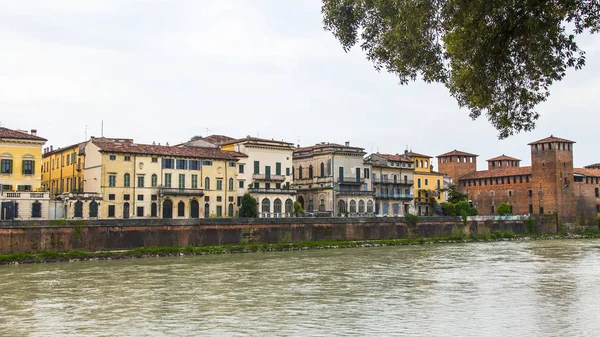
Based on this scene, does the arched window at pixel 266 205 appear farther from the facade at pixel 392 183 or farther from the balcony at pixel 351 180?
the facade at pixel 392 183

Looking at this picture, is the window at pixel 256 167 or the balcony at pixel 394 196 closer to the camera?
the window at pixel 256 167

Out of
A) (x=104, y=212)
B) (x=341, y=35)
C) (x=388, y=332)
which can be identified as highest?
(x=341, y=35)

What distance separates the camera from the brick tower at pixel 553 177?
252 ft

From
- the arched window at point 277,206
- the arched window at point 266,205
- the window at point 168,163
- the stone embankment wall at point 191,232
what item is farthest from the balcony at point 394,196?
the window at point 168,163

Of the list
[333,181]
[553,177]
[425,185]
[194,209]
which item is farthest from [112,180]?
[553,177]

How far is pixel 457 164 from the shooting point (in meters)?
92.1

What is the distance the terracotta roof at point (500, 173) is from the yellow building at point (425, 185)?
11.7 meters

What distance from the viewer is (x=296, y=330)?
1636cm

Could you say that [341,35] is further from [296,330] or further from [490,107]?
[296,330]

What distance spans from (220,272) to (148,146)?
23.8 meters

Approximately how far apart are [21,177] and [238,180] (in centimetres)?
1765

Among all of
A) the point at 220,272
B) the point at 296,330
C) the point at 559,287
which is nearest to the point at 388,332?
the point at 296,330

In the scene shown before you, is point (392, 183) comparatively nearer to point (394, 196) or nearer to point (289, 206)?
point (394, 196)

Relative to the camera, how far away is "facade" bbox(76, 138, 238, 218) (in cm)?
4828
